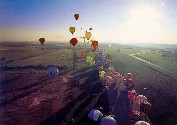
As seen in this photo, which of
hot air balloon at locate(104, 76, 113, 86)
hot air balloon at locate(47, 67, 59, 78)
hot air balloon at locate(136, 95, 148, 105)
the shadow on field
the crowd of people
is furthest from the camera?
hot air balloon at locate(47, 67, 59, 78)

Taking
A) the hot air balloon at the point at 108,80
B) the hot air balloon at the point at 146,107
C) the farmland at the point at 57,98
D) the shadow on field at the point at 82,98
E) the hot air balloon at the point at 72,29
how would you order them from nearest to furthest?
the shadow on field at the point at 82,98, the farmland at the point at 57,98, the hot air balloon at the point at 146,107, the hot air balloon at the point at 108,80, the hot air balloon at the point at 72,29

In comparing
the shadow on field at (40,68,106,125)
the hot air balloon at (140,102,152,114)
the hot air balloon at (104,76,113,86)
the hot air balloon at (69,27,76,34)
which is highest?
the hot air balloon at (69,27,76,34)

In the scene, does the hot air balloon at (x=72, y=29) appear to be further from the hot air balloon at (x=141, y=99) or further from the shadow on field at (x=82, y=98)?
the hot air balloon at (x=141, y=99)

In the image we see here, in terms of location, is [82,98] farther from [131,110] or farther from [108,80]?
[131,110]

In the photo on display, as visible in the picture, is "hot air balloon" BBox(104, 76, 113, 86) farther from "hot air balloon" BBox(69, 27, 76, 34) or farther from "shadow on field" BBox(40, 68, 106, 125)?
"hot air balloon" BBox(69, 27, 76, 34)

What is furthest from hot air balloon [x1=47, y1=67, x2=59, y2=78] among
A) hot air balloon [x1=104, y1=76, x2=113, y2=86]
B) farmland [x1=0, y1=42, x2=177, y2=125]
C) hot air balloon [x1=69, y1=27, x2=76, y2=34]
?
hot air balloon [x1=69, y1=27, x2=76, y2=34]

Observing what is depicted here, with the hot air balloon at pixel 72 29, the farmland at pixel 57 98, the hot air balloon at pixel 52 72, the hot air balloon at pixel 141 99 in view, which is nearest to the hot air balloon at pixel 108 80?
the farmland at pixel 57 98

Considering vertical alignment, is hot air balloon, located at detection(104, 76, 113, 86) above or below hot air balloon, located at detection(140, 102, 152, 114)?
above

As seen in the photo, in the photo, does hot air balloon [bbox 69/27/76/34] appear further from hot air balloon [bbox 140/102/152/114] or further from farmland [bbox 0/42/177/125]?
hot air balloon [bbox 140/102/152/114]

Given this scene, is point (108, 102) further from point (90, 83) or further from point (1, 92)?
point (1, 92)

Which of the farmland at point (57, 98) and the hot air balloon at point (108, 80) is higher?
the hot air balloon at point (108, 80)

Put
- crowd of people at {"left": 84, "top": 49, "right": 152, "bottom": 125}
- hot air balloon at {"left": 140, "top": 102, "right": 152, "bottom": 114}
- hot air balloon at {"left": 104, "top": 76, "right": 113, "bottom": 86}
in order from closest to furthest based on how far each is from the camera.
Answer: crowd of people at {"left": 84, "top": 49, "right": 152, "bottom": 125} → hot air balloon at {"left": 140, "top": 102, "right": 152, "bottom": 114} → hot air balloon at {"left": 104, "top": 76, "right": 113, "bottom": 86}

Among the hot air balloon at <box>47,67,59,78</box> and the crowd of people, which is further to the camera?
the hot air balloon at <box>47,67,59,78</box>
